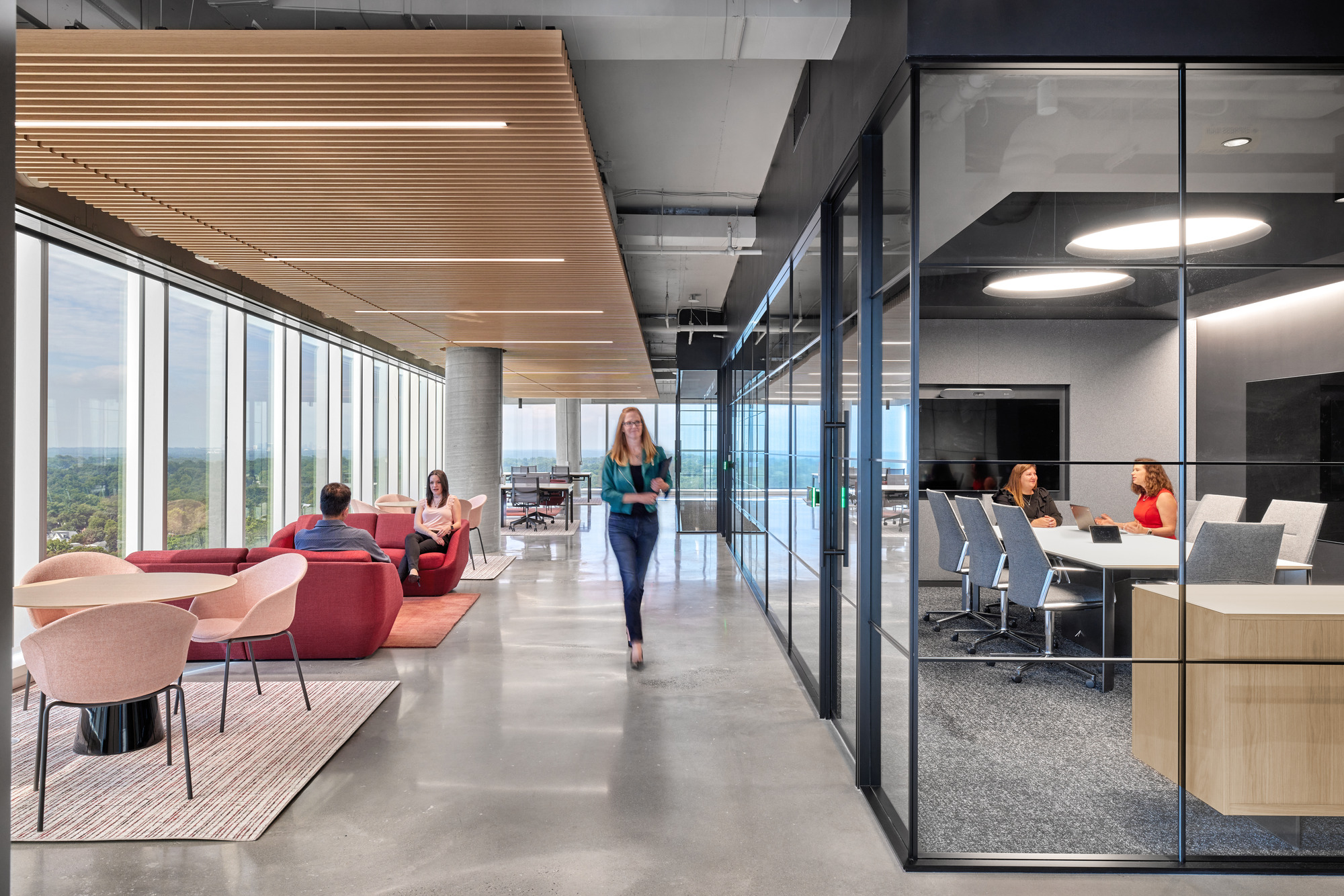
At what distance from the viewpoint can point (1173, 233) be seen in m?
2.77

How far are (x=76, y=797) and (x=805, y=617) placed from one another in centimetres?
403

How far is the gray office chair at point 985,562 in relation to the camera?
4637mm

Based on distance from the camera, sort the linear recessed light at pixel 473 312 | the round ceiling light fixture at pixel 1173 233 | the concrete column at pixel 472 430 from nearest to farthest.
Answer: the round ceiling light fixture at pixel 1173 233, the linear recessed light at pixel 473 312, the concrete column at pixel 472 430

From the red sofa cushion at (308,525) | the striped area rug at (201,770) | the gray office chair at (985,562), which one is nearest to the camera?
the striped area rug at (201,770)

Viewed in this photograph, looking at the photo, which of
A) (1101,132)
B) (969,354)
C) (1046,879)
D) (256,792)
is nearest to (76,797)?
(256,792)

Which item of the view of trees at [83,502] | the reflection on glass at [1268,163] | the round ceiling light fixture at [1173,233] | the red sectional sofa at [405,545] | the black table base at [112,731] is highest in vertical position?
the reflection on glass at [1268,163]

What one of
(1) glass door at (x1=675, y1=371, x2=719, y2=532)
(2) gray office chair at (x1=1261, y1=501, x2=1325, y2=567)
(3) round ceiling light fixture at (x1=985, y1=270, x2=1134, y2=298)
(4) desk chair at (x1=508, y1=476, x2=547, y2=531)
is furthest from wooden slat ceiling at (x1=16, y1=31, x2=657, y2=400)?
(4) desk chair at (x1=508, y1=476, x2=547, y2=531)

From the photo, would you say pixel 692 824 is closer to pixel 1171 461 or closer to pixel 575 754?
pixel 575 754

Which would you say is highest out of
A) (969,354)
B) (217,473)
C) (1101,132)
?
(1101,132)

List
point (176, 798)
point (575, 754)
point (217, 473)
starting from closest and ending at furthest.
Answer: point (176, 798) → point (575, 754) → point (217, 473)

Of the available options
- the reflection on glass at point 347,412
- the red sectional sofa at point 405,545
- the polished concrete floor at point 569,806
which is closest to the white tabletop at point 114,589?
the polished concrete floor at point 569,806

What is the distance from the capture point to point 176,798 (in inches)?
127

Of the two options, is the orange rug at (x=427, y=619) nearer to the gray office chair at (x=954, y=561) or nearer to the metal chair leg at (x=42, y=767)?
the metal chair leg at (x=42, y=767)

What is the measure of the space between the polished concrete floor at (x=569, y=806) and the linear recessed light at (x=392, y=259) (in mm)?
3046
